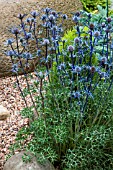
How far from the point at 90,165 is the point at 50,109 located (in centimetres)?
54

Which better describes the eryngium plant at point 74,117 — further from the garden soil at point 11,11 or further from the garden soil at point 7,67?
the garden soil at point 11,11

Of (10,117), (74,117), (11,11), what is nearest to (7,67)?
(11,11)

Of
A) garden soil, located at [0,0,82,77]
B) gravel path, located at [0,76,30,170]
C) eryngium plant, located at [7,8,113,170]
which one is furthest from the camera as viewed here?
garden soil, located at [0,0,82,77]

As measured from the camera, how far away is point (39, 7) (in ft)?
16.6

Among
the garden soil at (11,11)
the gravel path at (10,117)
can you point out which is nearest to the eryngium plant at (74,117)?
the gravel path at (10,117)

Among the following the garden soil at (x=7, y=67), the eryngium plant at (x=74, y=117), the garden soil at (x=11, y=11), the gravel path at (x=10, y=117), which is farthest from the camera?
the garden soil at (x=11, y=11)

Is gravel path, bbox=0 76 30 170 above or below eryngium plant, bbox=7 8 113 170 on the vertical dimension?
below

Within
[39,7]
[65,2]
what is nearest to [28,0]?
[39,7]

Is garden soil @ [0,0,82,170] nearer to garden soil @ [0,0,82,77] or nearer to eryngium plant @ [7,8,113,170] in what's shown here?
garden soil @ [0,0,82,77]

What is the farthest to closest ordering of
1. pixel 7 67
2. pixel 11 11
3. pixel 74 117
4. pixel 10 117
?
pixel 11 11, pixel 7 67, pixel 10 117, pixel 74 117

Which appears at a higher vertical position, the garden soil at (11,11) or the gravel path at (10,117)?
the garden soil at (11,11)

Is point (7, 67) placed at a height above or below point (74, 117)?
below

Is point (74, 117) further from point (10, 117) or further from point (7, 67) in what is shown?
point (7, 67)

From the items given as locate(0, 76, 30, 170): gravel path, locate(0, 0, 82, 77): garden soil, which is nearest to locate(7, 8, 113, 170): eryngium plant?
locate(0, 76, 30, 170): gravel path
